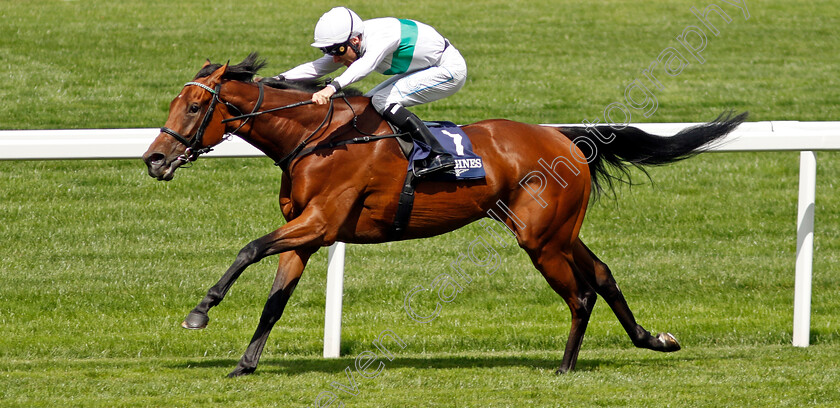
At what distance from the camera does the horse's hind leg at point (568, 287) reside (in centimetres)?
508

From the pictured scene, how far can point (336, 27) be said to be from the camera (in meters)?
4.69

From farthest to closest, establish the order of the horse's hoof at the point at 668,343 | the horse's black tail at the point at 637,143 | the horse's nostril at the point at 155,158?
the horse's black tail at the point at 637,143 < the horse's hoof at the point at 668,343 < the horse's nostril at the point at 155,158

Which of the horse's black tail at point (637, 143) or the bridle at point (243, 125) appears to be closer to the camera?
the bridle at point (243, 125)

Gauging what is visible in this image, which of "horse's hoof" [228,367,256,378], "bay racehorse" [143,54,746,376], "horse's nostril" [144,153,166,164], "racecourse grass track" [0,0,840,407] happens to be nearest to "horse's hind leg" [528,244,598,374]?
"bay racehorse" [143,54,746,376]

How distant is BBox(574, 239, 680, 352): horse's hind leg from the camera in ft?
17.2

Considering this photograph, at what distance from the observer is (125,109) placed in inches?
421

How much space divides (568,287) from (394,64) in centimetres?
145

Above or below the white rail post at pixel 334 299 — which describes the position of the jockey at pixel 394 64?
above

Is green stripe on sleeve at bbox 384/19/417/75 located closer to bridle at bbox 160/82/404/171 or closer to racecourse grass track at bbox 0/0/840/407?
bridle at bbox 160/82/404/171

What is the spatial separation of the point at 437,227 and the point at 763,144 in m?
1.96

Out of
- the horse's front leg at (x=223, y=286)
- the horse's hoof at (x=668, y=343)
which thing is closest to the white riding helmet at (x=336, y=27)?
the horse's front leg at (x=223, y=286)

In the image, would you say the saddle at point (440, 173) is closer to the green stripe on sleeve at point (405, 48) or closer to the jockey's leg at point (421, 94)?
the jockey's leg at point (421, 94)

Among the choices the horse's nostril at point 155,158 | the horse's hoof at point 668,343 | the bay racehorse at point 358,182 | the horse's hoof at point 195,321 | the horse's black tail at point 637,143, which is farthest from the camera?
the horse's black tail at point 637,143

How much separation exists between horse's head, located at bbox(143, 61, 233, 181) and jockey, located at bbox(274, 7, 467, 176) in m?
0.48
